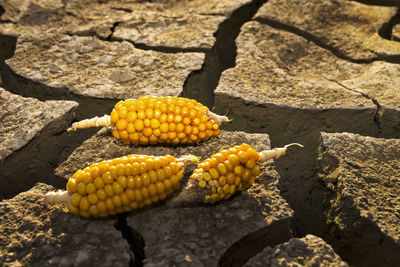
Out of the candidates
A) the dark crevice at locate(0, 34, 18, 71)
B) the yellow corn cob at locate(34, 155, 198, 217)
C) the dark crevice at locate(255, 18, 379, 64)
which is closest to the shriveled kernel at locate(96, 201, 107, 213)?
the yellow corn cob at locate(34, 155, 198, 217)

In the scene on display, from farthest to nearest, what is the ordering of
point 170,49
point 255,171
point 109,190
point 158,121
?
1. point 170,49
2. point 158,121
3. point 255,171
4. point 109,190

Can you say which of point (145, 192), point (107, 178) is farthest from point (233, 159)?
point (107, 178)

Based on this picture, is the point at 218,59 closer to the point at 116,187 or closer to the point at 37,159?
the point at 37,159

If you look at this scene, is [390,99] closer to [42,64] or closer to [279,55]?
[279,55]

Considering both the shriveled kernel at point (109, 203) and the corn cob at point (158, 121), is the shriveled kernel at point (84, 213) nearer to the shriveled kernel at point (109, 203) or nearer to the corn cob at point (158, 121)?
the shriveled kernel at point (109, 203)

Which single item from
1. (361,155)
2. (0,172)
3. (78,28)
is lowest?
(0,172)

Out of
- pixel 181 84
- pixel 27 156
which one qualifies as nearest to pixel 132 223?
pixel 27 156

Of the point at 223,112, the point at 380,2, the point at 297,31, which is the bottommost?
the point at 223,112
